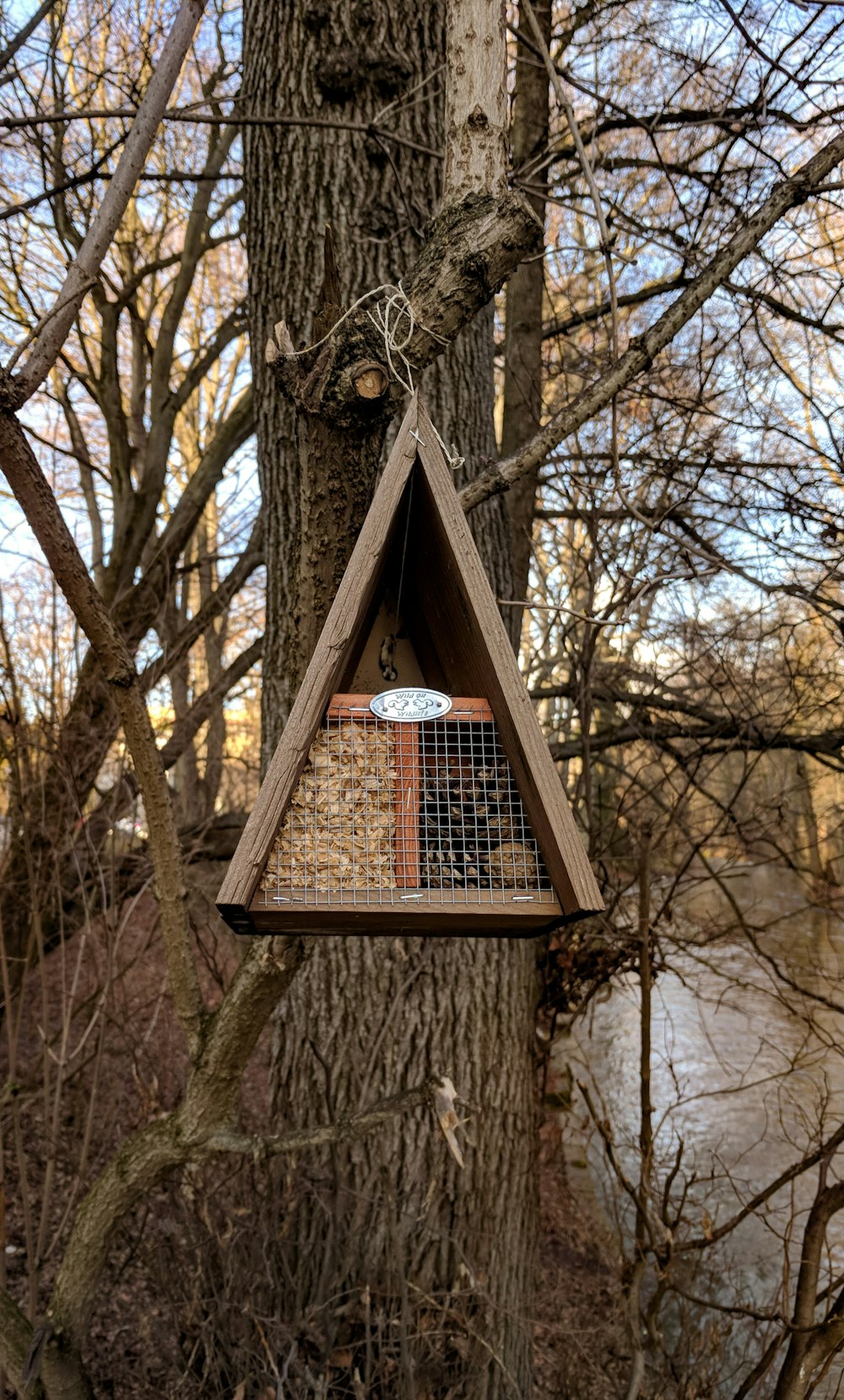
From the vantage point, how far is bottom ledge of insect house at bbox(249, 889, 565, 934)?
1507 millimetres

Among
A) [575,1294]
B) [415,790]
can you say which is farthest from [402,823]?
[575,1294]

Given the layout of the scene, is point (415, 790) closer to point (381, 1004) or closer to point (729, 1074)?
point (381, 1004)

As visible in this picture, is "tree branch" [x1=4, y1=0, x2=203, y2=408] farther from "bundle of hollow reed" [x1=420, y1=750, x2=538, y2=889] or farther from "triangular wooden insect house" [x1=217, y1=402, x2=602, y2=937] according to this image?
"bundle of hollow reed" [x1=420, y1=750, x2=538, y2=889]

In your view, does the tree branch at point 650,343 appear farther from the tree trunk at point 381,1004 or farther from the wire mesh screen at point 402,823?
the tree trunk at point 381,1004

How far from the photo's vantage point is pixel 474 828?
67.2 inches

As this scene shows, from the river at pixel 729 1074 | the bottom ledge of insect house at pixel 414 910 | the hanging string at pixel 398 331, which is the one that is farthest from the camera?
the river at pixel 729 1074

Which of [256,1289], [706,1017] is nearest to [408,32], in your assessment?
[256,1289]

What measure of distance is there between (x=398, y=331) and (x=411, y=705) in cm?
73

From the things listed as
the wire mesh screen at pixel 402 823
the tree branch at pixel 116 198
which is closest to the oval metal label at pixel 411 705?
the wire mesh screen at pixel 402 823

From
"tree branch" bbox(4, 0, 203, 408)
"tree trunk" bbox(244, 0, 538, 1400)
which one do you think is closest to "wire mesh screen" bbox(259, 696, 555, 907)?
"tree branch" bbox(4, 0, 203, 408)

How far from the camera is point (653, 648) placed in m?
6.21

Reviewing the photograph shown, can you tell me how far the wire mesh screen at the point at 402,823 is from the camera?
159cm

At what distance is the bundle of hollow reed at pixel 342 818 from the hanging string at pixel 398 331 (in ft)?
1.73

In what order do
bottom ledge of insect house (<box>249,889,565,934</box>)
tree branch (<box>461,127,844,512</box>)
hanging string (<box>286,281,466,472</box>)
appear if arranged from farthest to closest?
1. tree branch (<box>461,127,844,512</box>)
2. hanging string (<box>286,281,466,472</box>)
3. bottom ledge of insect house (<box>249,889,565,934</box>)
